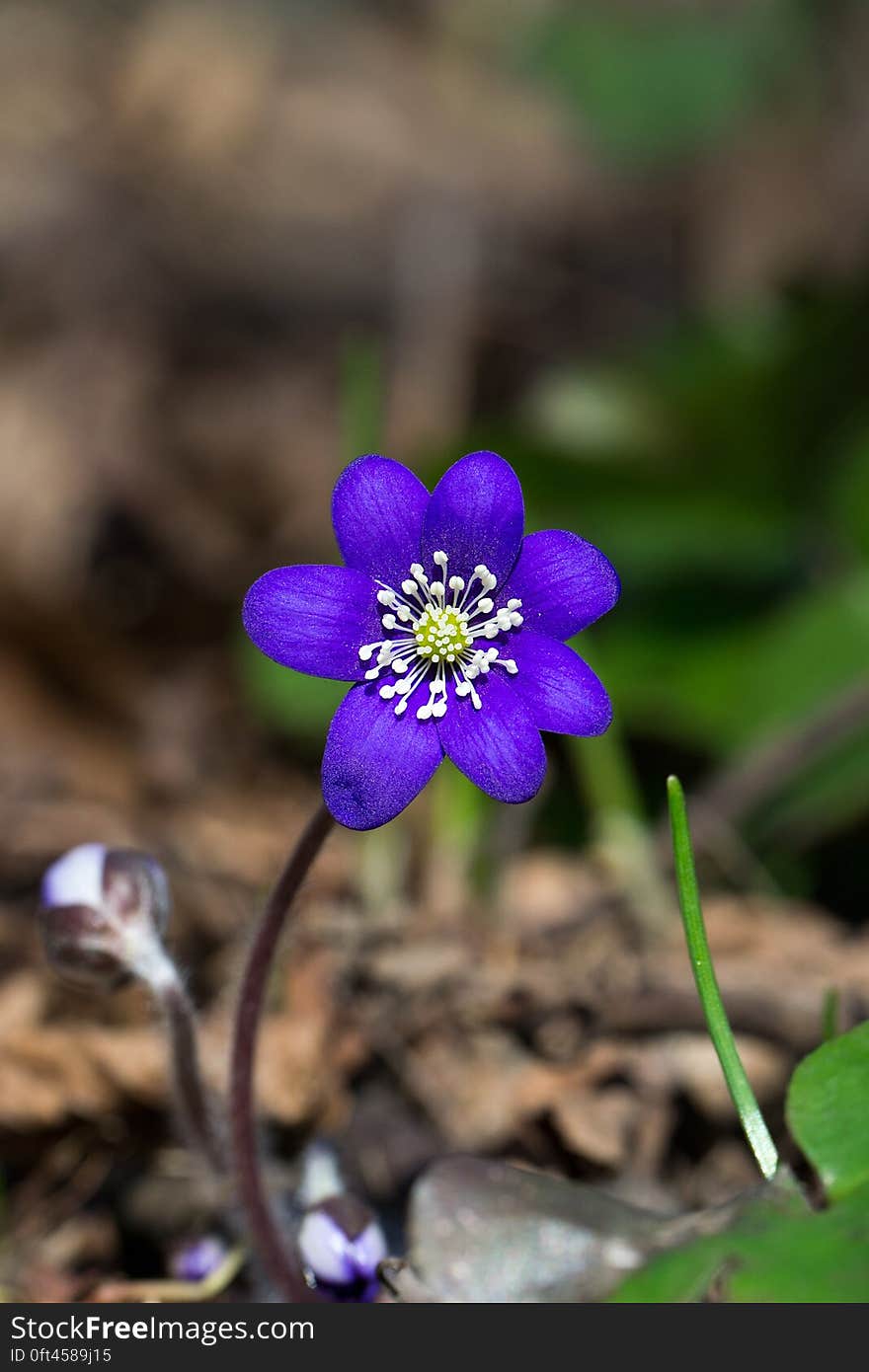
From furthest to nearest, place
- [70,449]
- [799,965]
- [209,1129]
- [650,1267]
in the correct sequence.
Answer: [70,449], [799,965], [209,1129], [650,1267]

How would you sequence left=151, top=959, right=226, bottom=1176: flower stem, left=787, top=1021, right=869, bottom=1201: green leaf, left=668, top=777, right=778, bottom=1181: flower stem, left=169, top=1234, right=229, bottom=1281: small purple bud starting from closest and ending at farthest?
left=787, top=1021, right=869, bottom=1201: green leaf
left=668, top=777, right=778, bottom=1181: flower stem
left=151, top=959, right=226, bottom=1176: flower stem
left=169, top=1234, right=229, bottom=1281: small purple bud

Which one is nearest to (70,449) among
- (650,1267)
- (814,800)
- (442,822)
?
(442,822)

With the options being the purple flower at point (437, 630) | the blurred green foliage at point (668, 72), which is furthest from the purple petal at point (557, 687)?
the blurred green foliage at point (668, 72)

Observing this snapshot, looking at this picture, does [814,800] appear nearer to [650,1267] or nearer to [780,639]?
[780,639]

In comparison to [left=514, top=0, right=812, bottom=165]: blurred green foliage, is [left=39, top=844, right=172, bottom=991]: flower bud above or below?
below

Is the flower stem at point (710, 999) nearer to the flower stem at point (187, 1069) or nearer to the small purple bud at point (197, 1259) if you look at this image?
the flower stem at point (187, 1069)

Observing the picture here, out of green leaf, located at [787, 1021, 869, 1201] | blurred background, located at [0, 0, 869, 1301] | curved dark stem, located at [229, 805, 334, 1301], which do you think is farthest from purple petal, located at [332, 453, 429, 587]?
blurred background, located at [0, 0, 869, 1301]

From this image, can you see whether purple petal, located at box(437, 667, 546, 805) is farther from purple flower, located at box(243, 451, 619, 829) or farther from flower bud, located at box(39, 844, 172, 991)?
flower bud, located at box(39, 844, 172, 991)

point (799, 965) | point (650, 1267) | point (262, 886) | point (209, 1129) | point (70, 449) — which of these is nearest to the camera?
point (650, 1267)
